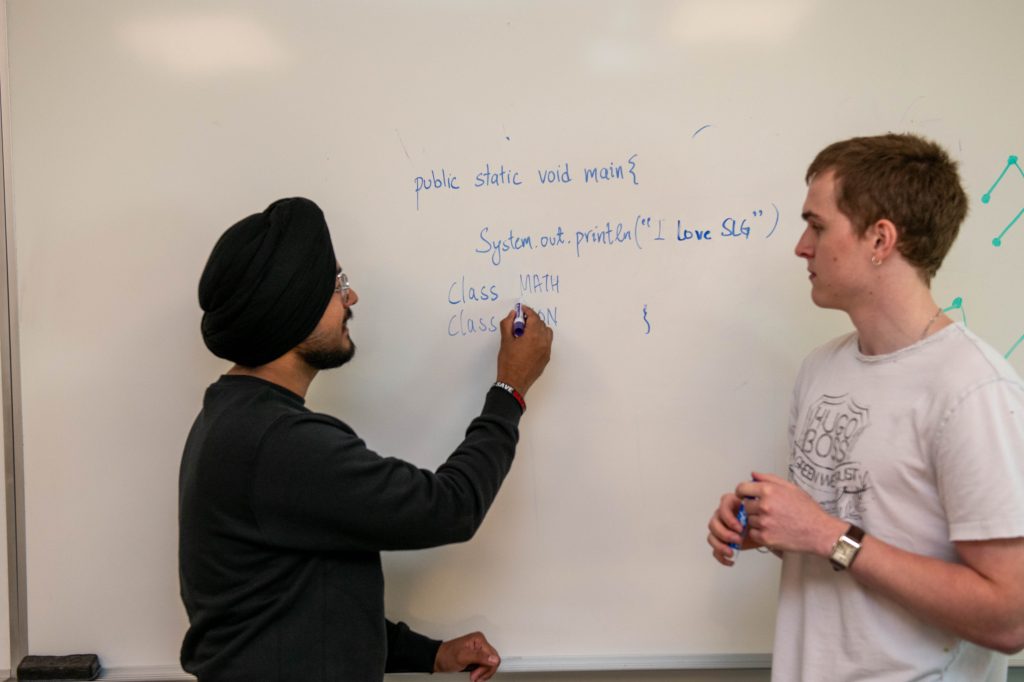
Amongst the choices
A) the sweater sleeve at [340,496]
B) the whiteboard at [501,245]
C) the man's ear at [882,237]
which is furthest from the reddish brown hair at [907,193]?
the sweater sleeve at [340,496]

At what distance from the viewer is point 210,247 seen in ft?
4.42

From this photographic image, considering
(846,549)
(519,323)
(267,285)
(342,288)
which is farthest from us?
(519,323)

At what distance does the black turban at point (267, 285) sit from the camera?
1.02m

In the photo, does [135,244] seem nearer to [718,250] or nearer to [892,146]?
[718,250]

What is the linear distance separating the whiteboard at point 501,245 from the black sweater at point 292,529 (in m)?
0.32

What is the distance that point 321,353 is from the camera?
1109mm

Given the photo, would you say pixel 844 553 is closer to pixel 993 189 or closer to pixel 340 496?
pixel 340 496

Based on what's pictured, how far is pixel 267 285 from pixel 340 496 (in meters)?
0.32

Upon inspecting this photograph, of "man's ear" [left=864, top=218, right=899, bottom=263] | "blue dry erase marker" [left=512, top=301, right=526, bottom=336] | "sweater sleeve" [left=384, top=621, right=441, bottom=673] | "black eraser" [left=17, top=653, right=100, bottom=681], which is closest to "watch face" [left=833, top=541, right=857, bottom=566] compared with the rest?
"man's ear" [left=864, top=218, right=899, bottom=263]

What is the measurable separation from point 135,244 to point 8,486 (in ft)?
1.73

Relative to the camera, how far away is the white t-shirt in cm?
84

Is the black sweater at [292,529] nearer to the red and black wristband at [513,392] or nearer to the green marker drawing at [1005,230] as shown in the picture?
the red and black wristband at [513,392]

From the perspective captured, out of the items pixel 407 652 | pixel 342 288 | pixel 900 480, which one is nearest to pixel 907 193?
pixel 900 480

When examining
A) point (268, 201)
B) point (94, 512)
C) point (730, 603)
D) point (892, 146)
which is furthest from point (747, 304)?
point (94, 512)
